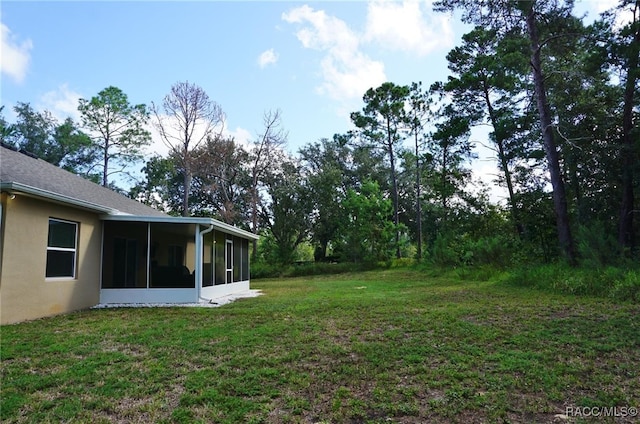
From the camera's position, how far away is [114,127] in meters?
27.1

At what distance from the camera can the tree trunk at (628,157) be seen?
33.4ft

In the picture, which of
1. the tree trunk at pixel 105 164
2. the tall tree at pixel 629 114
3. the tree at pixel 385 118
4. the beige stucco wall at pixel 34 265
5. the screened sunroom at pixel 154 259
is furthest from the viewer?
the tree trunk at pixel 105 164

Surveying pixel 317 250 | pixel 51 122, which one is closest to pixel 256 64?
pixel 317 250

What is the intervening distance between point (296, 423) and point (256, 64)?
12.5 metres

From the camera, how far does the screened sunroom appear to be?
859 centimetres

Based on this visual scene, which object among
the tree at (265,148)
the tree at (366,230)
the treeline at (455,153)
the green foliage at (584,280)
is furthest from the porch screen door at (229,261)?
the tree at (265,148)

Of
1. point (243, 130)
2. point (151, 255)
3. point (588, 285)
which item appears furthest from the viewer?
point (243, 130)

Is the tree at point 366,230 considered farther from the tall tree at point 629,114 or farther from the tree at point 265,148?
the tall tree at point 629,114

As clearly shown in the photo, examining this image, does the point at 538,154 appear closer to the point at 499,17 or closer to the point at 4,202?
the point at 499,17

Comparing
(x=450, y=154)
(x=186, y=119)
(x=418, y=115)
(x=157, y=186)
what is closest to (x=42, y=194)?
(x=186, y=119)

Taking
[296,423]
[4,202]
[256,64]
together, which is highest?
[256,64]

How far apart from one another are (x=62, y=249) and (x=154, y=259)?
189cm

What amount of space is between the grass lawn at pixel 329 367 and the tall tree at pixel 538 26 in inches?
222

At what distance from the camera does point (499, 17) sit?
40.7ft
